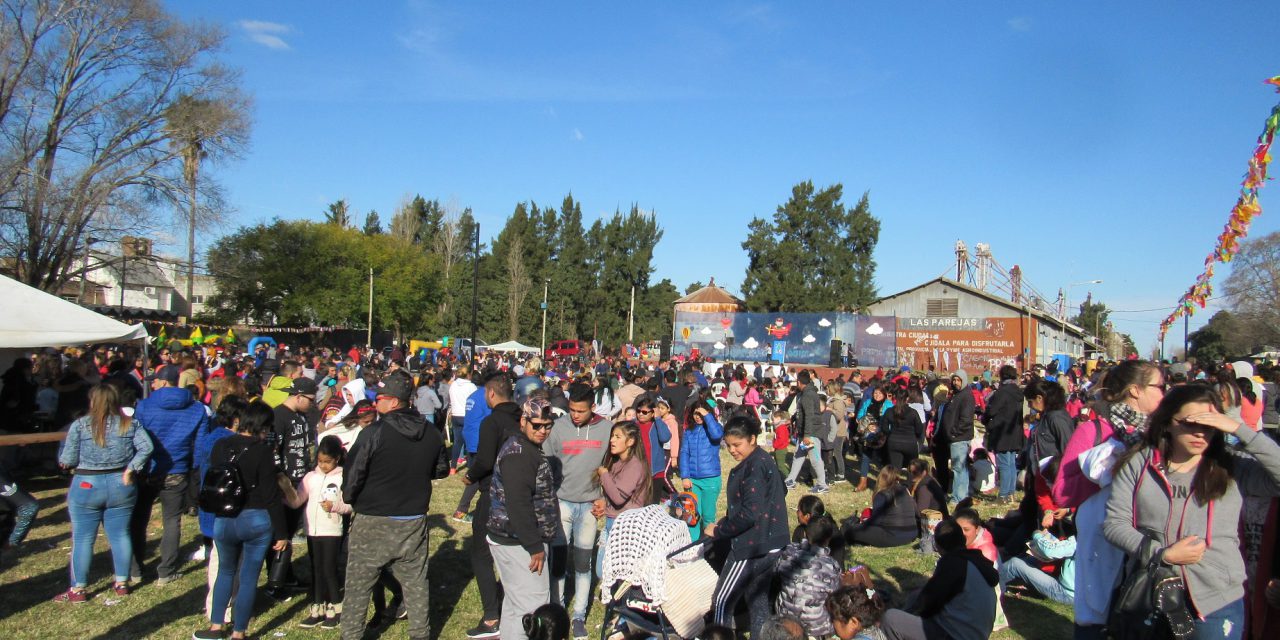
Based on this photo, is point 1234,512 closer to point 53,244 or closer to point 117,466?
point 117,466

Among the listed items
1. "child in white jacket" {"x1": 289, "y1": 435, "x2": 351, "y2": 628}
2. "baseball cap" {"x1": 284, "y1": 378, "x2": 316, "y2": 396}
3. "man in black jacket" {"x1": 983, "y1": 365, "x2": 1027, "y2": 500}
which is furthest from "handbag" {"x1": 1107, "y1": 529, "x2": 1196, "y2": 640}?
"man in black jacket" {"x1": 983, "y1": 365, "x2": 1027, "y2": 500}

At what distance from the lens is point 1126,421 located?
3.93m

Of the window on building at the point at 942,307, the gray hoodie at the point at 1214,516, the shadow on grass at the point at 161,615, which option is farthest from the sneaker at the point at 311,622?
the window on building at the point at 942,307

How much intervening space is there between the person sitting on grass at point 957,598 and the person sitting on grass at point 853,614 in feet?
0.85

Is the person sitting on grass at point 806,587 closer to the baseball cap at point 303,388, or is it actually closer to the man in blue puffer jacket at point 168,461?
the baseball cap at point 303,388

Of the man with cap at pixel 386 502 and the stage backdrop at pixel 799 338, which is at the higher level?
the stage backdrop at pixel 799 338

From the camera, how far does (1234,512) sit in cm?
309

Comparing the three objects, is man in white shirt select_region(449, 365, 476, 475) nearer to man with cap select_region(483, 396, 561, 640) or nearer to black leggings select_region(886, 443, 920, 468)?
black leggings select_region(886, 443, 920, 468)

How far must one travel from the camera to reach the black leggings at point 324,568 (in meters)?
5.39

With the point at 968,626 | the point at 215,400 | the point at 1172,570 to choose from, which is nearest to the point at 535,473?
the point at 968,626

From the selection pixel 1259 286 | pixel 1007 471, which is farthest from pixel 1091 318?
pixel 1007 471

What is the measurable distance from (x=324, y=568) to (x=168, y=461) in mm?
1728

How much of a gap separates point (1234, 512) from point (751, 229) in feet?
179

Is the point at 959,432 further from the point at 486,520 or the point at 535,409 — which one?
the point at 535,409
